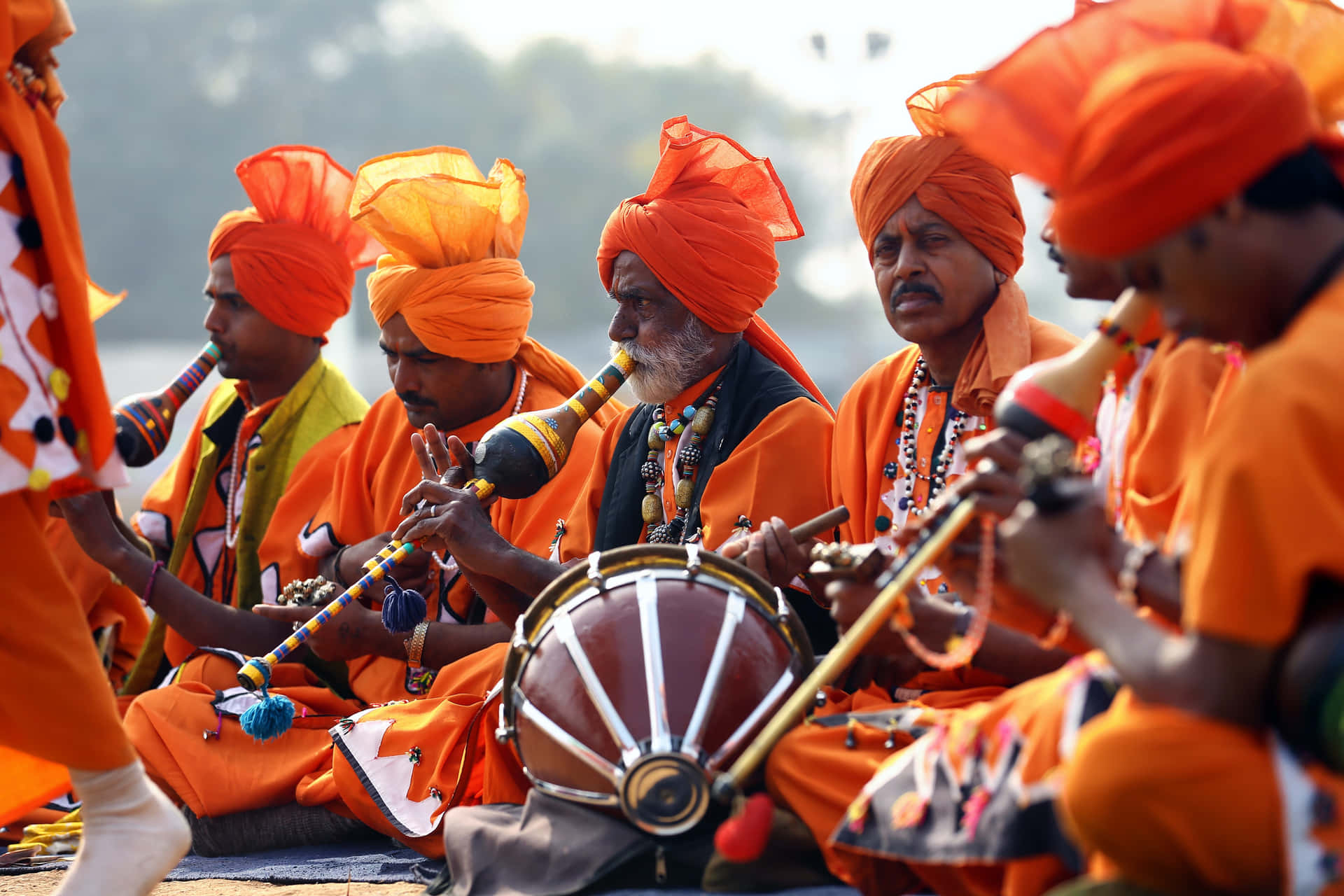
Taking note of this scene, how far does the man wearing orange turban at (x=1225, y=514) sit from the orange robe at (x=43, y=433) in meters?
2.10

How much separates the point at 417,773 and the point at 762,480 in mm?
1464

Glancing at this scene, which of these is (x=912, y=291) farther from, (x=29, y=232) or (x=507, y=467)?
(x=29, y=232)

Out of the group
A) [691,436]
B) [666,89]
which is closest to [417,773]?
[691,436]

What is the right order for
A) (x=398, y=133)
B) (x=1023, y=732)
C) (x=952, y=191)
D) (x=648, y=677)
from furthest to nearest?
(x=398, y=133), (x=952, y=191), (x=648, y=677), (x=1023, y=732)

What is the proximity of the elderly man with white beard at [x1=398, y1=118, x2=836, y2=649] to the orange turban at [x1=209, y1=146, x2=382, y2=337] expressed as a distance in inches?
61.8

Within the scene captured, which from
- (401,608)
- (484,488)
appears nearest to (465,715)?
(401,608)

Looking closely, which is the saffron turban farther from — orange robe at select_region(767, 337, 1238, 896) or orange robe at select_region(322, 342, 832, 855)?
orange robe at select_region(322, 342, 832, 855)

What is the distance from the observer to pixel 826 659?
299 centimetres

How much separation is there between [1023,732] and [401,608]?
2.65m

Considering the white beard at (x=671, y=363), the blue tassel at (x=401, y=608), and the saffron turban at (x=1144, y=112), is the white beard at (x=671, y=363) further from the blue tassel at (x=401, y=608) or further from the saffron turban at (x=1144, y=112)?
the saffron turban at (x=1144, y=112)

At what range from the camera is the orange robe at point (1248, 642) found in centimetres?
208

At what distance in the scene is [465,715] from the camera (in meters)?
4.62

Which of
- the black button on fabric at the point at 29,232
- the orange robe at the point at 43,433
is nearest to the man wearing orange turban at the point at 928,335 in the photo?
the orange robe at the point at 43,433

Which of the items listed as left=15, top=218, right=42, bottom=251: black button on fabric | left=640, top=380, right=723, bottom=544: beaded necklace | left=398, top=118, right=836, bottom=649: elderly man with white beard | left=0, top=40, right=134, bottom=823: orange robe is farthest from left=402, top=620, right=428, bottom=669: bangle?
left=15, top=218, right=42, bottom=251: black button on fabric
